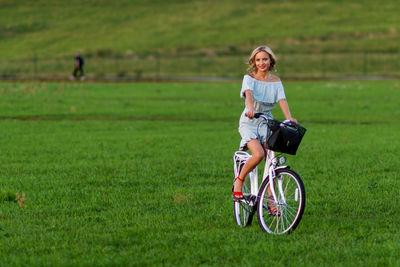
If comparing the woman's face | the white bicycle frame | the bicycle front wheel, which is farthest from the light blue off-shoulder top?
the bicycle front wheel

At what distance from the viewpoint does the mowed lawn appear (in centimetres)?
643

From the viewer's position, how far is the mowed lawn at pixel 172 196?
6.43m

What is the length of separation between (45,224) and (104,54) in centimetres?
7139

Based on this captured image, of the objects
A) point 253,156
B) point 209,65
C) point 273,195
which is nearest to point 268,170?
point 253,156

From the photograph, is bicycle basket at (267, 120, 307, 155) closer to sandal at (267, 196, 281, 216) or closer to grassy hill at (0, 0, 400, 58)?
sandal at (267, 196, 281, 216)

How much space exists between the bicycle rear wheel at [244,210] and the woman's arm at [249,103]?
3.24 feet

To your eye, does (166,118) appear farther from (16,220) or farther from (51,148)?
(16,220)

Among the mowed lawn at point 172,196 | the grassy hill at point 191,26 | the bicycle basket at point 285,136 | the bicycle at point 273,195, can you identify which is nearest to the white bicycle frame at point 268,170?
the bicycle at point 273,195

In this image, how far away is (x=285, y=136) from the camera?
21.8ft

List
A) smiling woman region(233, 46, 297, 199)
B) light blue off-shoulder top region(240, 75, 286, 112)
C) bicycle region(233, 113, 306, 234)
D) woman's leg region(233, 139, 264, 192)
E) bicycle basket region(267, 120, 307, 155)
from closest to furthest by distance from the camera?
bicycle basket region(267, 120, 307, 155) → bicycle region(233, 113, 306, 234) → woman's leg region(233, 139, 264, 192) → smiling woman region(233, 46, 297, 199) → light blue off-shoulder top region(240, 75, 286, 112)

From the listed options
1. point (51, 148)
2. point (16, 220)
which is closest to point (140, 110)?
point (51, 148)

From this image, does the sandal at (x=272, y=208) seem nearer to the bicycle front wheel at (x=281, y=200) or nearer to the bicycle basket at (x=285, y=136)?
the bicycle front wheel at (x=281, y=200)

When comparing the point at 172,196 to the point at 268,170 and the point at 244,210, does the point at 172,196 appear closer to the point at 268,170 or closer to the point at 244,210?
the point at 244,210

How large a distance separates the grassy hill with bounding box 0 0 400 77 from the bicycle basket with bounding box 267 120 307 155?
51.8 meters
